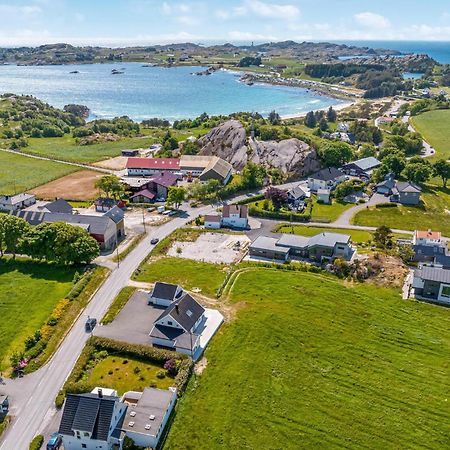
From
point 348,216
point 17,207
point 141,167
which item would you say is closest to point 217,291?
point 348,216

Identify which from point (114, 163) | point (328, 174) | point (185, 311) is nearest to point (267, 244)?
point (185, 311)

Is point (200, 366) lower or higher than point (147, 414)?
lower

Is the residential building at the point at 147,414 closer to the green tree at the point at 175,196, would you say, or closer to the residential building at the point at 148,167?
the green tree at the point at 175,196

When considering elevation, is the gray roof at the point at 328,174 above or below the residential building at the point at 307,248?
above

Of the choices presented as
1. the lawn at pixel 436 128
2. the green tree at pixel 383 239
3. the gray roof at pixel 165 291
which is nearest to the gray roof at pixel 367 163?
the lawn at pixel 436 128

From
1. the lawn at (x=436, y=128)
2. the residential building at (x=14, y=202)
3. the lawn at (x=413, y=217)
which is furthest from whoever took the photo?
the lawn at (x=436, y=128)

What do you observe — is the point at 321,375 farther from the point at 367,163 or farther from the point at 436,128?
the point at 436,128
